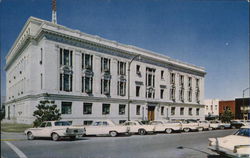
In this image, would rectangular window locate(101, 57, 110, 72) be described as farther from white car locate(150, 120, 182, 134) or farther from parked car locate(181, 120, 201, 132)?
parked car locate(181, 120, 201, 132)

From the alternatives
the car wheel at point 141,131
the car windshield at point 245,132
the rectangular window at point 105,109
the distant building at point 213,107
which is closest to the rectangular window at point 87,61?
the rectangular window at point 105,109

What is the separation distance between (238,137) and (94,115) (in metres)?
23.9

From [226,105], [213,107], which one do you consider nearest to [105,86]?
[226,105]

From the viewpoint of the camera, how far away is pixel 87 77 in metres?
31.4

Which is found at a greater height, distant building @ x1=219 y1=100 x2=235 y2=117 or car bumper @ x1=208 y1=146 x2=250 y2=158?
car bumper @ x1=208 y1=146 x2=250 y2=158

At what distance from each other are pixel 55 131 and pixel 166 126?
12.3 m

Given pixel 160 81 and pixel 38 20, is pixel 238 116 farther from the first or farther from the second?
pixel 38 20

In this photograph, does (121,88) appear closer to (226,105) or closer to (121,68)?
(121,68)

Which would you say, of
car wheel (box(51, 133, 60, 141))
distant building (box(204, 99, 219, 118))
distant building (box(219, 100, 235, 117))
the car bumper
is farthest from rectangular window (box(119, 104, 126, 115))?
distant building (box(204, 99, 219, 118))

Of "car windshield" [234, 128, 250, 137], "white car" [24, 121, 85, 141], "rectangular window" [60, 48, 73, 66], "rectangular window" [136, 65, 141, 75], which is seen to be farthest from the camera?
"rectangular window" [136, 65, 141, 75]

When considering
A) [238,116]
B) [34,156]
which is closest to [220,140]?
[34,156]

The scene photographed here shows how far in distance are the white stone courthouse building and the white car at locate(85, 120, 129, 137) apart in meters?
9.41

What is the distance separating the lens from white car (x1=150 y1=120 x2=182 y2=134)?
76.2 ft

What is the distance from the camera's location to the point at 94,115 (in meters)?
Result: 31.6
